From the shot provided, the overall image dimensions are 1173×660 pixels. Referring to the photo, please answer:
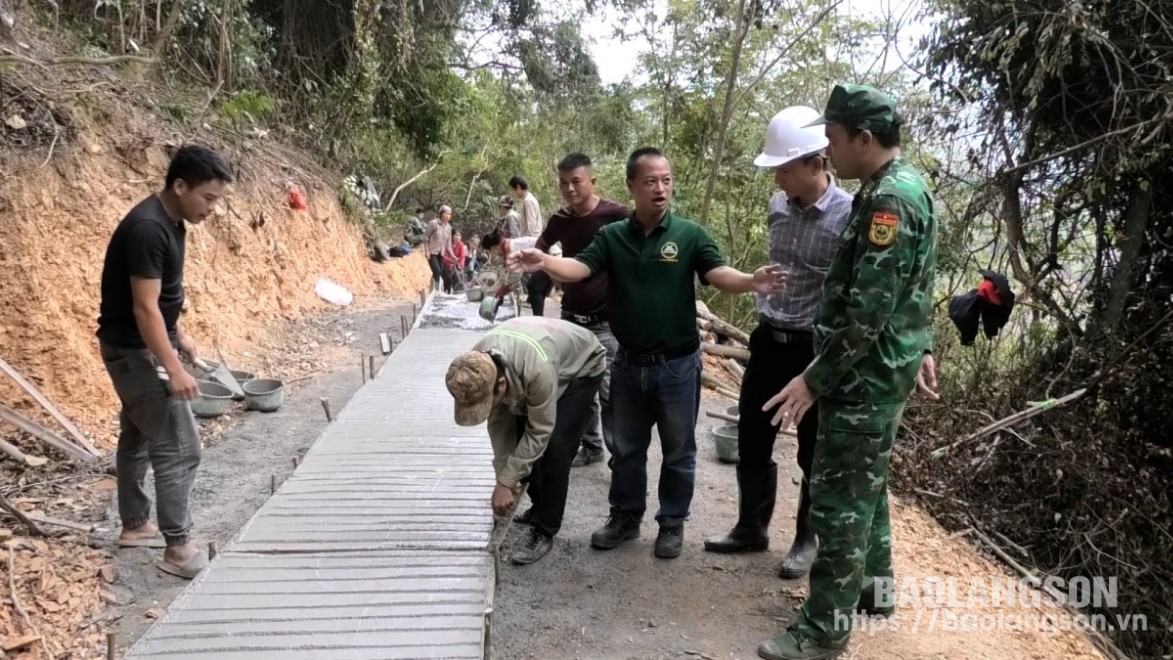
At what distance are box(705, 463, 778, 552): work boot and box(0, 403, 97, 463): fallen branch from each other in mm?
3357

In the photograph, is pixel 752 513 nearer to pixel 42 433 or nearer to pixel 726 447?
pixel 726 447

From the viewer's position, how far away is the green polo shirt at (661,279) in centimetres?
274

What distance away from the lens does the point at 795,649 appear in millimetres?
2236

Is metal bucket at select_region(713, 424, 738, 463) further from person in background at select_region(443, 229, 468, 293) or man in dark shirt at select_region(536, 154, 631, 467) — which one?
person in background at select_region(443, 229, 468, 293)

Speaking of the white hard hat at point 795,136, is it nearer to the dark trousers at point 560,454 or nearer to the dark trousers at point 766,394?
the dark trousers at point 766,394

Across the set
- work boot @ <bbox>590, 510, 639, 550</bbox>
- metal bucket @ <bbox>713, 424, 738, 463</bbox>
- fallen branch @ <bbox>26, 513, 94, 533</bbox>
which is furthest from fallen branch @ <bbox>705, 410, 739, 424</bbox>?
fallen branch @ <bbox>26, 513, 94, 533</bbox>

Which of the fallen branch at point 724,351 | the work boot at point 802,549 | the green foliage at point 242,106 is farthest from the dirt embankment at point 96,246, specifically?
the fallen branch at point 724,351

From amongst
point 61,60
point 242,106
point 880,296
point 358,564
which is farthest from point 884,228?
point 242,106

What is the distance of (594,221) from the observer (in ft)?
12.0

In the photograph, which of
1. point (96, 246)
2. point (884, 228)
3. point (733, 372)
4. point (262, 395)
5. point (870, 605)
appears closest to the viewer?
point (884, 228)

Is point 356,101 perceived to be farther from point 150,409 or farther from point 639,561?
point 639,561

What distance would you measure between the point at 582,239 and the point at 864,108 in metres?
1.84

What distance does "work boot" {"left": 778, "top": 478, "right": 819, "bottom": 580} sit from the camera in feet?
9.05

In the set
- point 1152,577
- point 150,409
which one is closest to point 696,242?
point 150,409
